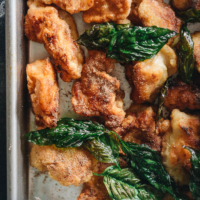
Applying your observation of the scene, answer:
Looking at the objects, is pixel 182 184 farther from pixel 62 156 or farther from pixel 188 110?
pixel 62 156

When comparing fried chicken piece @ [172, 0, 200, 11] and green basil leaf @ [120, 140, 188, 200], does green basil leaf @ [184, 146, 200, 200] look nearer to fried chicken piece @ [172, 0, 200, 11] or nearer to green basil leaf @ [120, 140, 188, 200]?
green basil leaf @ [120, 140, 188, 200]

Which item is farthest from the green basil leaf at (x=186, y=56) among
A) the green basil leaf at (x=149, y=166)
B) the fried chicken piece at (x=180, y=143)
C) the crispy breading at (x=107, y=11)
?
the green basil leaf at (x=149, y=166)

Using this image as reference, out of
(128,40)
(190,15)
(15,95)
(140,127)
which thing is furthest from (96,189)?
(190,15)

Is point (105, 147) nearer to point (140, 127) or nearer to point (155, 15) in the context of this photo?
point (140, 127)

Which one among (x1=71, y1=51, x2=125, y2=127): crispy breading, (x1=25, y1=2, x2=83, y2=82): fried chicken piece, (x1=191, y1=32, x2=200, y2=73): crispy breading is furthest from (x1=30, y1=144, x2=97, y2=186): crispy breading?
(x1=191, y1=32, x2=200, y2=73): crispy breading

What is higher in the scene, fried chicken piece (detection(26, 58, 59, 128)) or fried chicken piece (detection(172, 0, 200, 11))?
fried chicken piece (detection(172, 0, 200, 11))

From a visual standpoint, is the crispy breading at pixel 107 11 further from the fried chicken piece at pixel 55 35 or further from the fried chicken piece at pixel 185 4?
the fried chicken piece at pixel 185 4
